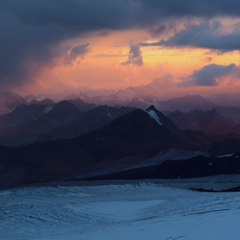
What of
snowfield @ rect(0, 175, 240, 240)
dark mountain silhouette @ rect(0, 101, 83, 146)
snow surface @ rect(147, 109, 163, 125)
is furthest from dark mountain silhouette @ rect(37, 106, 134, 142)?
snowfield @ rect(0, 175, 240, 240)

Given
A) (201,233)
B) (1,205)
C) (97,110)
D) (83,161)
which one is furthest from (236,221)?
(97,110)

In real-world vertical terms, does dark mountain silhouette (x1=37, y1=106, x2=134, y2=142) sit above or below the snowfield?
above

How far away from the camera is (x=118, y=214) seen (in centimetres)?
2822

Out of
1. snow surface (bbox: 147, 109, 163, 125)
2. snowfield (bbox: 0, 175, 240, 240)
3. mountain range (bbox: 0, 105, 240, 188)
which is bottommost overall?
snowfield (bbox: 0, 175, 240, 240)

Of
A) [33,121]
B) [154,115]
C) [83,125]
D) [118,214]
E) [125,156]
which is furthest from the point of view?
[33,121]

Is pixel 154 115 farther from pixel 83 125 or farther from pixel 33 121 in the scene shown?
pixel 33 121

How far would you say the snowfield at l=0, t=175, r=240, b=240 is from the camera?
66.8ft

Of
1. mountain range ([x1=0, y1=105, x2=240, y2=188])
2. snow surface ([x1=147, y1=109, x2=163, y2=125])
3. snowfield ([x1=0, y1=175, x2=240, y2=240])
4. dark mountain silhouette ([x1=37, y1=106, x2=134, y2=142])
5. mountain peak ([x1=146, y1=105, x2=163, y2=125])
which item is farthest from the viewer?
dark mountain silhouette ([x1=37, y1=106, x2=134, y2=142])

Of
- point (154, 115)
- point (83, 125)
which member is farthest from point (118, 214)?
point (83, 125)

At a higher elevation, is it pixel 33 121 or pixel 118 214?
pixel 33 121

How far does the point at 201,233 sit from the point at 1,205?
15133 mm

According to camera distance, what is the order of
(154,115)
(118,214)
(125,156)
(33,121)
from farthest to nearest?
(33,121), (154,115), (125,156), (118,214)

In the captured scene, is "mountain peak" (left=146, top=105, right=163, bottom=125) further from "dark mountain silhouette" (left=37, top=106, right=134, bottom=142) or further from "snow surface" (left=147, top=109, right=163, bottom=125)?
"dark mountain silhouette" (left=37, top=106, right=134, bottom=142)

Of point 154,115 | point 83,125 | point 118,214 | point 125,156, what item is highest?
point 83,125
